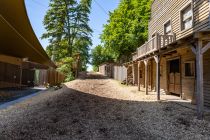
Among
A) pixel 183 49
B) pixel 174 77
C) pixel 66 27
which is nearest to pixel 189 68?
pixel 183 49

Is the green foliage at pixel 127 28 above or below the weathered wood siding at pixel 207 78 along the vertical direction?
above

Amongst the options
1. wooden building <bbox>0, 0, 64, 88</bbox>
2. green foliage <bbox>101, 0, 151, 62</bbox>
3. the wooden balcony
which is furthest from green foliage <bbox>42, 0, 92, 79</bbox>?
the wooden balcony

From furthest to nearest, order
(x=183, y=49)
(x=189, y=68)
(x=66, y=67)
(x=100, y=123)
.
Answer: (x=66, y=67), (x=183, y=49), (x=189, y=68), (x=100, y=123)

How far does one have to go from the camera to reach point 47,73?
23453mm

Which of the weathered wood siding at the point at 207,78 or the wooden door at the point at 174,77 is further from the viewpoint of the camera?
the wooden door at the point at 174,77

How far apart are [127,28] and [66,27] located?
1286 cm

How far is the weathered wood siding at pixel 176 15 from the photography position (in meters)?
10.8

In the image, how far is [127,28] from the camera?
112ft

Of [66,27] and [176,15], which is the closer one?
[176,15]

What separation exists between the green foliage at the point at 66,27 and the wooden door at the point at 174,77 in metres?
26.8

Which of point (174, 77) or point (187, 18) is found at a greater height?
point (187, 18)

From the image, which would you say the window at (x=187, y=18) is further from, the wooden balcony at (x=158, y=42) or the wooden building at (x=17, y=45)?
the wooden building at (x=17, y=45)

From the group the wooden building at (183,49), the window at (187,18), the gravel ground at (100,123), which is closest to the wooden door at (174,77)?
the wooden building at (183,49)

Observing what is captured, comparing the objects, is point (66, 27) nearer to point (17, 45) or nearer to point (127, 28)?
point (127, 28)
